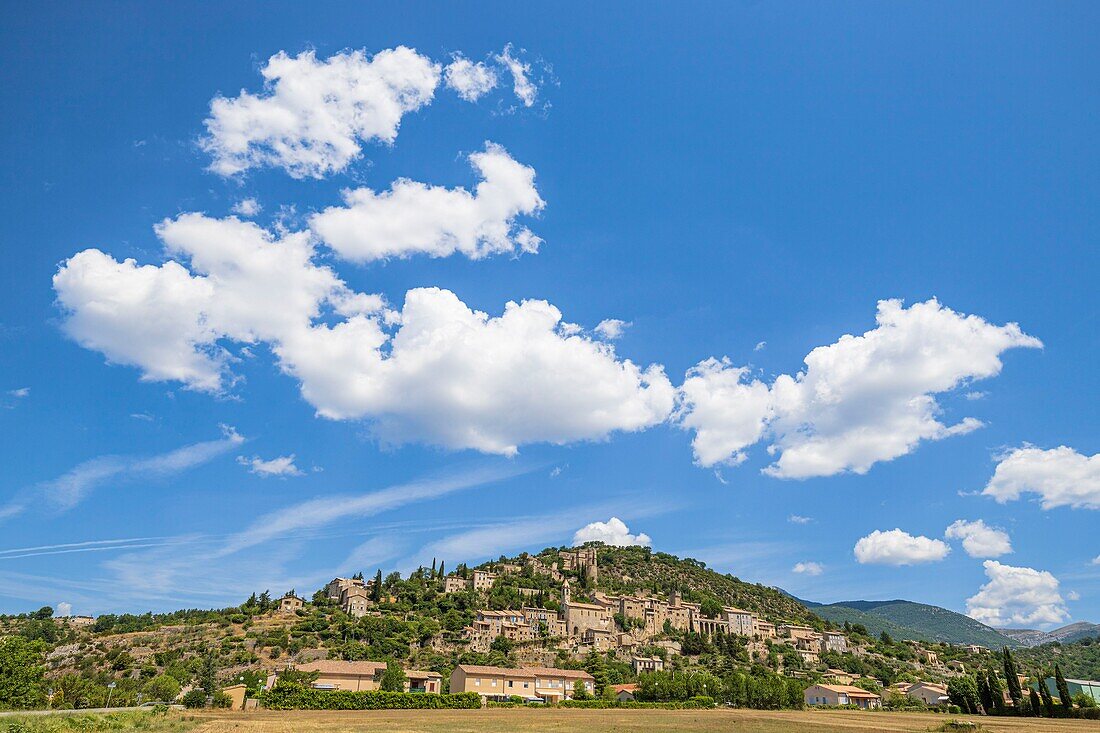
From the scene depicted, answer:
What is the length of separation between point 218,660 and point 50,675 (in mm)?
23566

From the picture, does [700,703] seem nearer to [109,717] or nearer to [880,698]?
[880,698]

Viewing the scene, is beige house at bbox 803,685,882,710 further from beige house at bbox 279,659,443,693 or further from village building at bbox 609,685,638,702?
beige house at bbox 279,659,443,693

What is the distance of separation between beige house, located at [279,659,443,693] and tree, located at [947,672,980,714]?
7084 cm

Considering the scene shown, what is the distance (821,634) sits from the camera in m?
183

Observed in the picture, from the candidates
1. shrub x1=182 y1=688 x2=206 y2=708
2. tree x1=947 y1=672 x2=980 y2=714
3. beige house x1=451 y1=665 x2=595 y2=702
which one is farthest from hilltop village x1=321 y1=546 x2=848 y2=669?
shrub x1=182 y1=688 x2=206 y2=708

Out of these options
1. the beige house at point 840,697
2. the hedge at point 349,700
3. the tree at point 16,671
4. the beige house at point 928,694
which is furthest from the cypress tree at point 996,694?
the tree at point 16,671

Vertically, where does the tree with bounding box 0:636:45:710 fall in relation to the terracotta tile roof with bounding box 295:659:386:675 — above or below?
above

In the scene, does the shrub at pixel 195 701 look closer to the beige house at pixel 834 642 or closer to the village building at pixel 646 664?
the village building at pixel 646 664

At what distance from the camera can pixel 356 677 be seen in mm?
81062

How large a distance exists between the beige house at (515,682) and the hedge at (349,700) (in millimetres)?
14474

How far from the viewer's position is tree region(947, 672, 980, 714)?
8675cm

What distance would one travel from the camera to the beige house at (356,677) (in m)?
78.2

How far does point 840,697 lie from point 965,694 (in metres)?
20.1

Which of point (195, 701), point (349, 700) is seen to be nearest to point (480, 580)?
point (349, 700)
